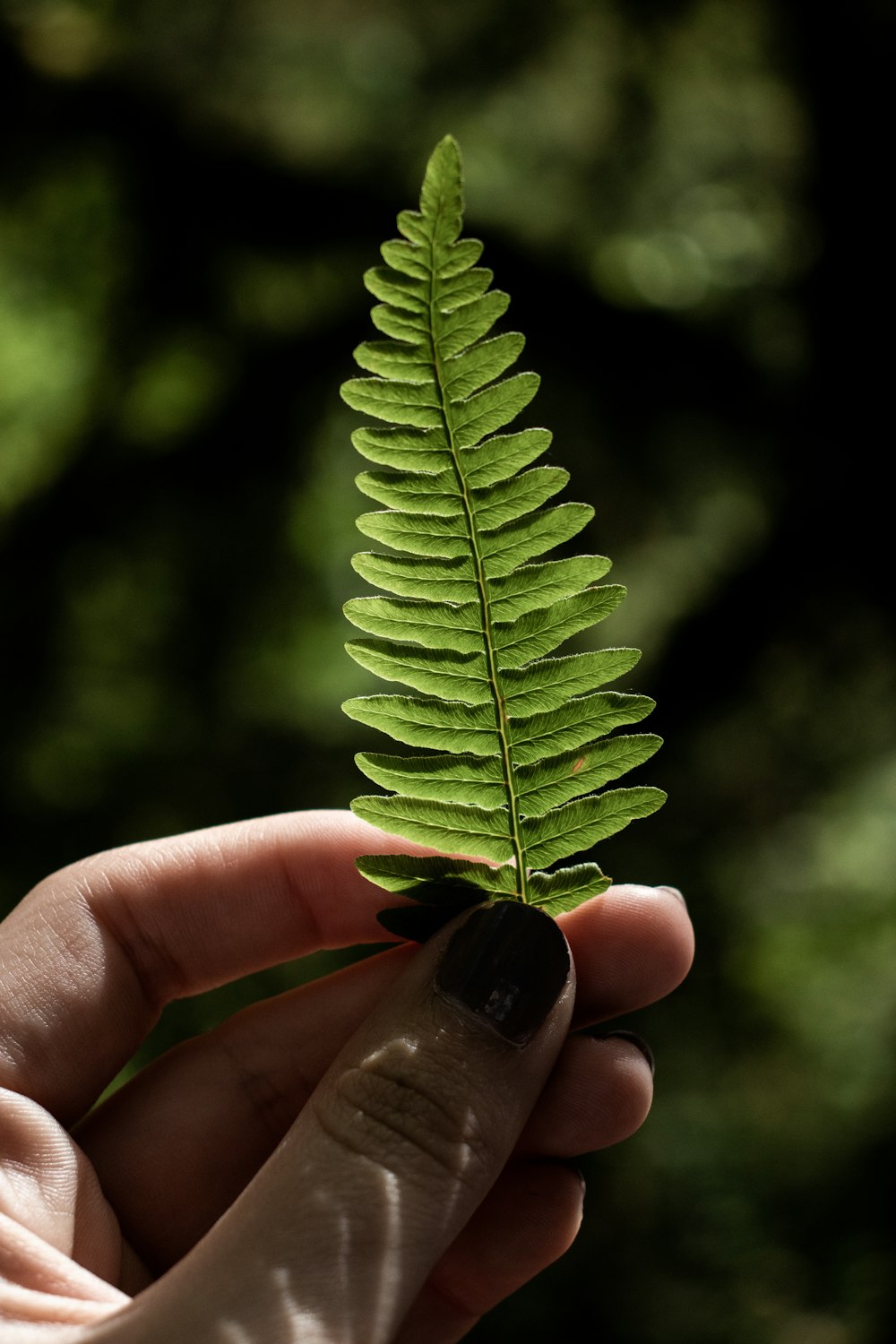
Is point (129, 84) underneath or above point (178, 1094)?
above

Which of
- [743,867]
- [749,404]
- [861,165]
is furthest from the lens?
[861,165]

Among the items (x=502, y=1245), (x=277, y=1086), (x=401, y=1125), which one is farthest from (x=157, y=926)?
(x=502, y=1245)

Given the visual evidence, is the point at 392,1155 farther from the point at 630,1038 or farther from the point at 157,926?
the point at 157,926

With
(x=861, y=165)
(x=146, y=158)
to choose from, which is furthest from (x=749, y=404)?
(x=146, y=158)

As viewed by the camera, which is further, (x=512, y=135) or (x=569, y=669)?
(x=512, y=135)

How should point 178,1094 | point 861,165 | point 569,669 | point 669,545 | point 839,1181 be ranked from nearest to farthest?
point 569,669 → point 178,1094 → point 839,1181 → point 669,545 → point 861,165

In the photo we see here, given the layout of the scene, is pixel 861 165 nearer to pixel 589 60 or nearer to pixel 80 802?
pixel 589 60

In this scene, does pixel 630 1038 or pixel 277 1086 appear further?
pixel 277 1086

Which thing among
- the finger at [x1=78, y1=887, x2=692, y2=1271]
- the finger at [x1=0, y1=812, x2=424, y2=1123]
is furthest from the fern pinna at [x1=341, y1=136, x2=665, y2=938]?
the finger at [x1=0, y1=812, x2=424, y2=1123]
